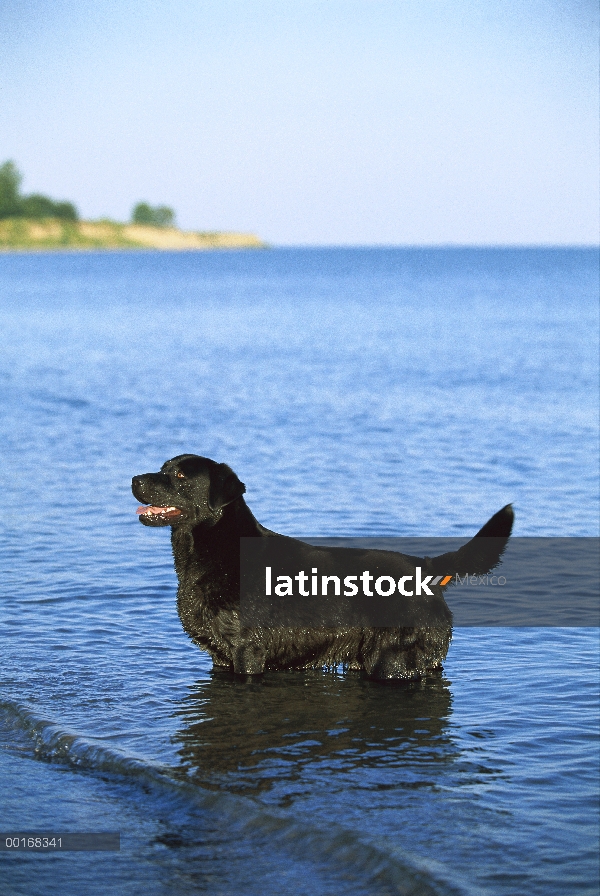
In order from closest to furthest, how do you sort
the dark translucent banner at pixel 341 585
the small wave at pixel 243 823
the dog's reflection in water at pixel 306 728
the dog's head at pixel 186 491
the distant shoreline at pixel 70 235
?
the small wave at pixel 243 823, the dog's reflection in water at pixel 306 728, the dark translucent banner at pixel 341 585, the dog's head at pixel 186 491, the distant shoreline at pixel 70 235

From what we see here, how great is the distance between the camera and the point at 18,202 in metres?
170

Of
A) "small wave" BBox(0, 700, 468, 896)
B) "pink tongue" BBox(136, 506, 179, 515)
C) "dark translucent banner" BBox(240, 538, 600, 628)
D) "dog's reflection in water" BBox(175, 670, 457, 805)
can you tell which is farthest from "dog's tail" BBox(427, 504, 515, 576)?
"small wave" BBox(0, 700, 468, 896)

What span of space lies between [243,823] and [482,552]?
94.1 inches

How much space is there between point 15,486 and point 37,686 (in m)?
7.49

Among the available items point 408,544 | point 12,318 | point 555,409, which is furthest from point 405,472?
point 12,318

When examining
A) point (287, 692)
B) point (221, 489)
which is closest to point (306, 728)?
point (287, 692)

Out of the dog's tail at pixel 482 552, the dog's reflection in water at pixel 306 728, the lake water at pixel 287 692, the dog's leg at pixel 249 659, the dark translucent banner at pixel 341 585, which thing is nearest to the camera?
the lake water at pixel 287 692

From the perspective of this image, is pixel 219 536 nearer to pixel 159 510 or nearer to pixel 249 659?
pixel 159 510

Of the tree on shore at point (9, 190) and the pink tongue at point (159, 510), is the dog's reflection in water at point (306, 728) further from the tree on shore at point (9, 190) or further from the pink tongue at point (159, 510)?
the tree on shore at point (9, 190)

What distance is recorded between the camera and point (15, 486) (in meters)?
14.7

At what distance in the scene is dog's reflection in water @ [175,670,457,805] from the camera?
20.4ft

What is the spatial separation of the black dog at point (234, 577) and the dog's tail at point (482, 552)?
0.04 ft

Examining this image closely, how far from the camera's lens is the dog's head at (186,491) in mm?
7453

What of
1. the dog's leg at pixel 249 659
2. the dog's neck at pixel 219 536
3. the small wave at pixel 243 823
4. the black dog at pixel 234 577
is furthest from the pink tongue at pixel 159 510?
the small wave at pixel 243 823
